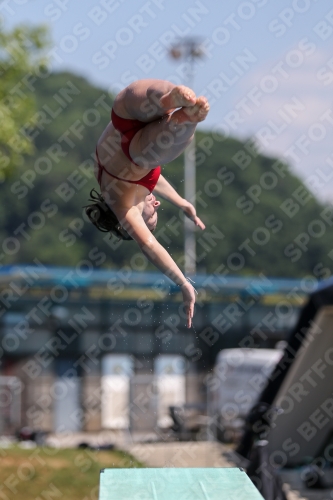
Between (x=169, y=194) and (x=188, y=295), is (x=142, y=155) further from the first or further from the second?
(x=169, y=194)

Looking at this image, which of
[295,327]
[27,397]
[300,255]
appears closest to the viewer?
[295,327]

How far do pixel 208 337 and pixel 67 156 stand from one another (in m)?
33.3

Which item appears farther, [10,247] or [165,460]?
[10,247]

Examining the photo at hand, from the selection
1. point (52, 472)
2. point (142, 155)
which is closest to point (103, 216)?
point (142, 155)

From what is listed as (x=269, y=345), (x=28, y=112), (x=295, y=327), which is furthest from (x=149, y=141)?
(x=269, y=345)

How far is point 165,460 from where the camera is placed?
16391 mm

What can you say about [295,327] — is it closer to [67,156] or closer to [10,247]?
[10,247]

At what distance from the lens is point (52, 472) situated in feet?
47.0

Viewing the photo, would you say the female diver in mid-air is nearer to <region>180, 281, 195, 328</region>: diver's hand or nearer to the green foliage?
<region>180, 281, 195, 328</region>: diver's hand

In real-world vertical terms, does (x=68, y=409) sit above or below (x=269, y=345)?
below

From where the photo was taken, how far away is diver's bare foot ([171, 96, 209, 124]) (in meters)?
4.80

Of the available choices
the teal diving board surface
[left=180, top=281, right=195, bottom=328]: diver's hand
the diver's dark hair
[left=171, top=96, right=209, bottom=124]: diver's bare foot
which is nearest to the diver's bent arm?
the diver's dark hair

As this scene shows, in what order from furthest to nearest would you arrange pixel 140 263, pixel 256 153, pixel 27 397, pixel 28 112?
pixel 256 153
pixel 140 263
pixel 27 397
pixel 28 112

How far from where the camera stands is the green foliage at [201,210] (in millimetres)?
48188
